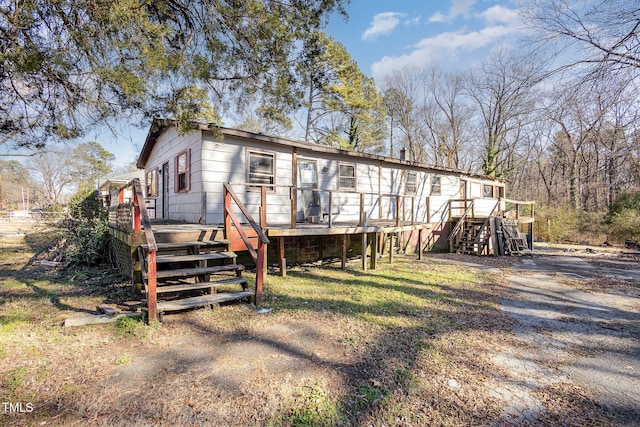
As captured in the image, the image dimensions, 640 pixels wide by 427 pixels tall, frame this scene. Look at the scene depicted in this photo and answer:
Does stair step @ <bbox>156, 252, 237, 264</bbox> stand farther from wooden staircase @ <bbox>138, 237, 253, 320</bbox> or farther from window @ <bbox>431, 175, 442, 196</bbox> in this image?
window @ <bbox>431, 175, 442, 196</bbox>

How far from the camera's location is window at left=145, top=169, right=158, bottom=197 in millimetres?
11008

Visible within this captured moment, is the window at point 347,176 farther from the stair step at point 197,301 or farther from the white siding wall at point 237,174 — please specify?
the stair step at point 197,301

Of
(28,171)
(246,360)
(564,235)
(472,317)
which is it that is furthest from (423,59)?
(28,171)

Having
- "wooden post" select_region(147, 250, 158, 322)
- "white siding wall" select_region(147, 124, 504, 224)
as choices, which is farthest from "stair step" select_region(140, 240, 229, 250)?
"white siding wall" select_region(147, 124, 504, 224)

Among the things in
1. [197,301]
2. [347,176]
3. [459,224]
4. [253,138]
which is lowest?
[197,301]

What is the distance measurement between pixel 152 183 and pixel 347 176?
736cm

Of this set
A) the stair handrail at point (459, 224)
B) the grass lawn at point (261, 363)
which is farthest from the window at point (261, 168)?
the stair handrail at point (459, 224)

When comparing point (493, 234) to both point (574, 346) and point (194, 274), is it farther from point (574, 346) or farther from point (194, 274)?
point (194, 274)

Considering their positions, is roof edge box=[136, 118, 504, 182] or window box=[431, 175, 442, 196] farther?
window box=[431, 175, 442, 196]

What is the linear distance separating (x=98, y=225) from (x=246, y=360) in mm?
7291

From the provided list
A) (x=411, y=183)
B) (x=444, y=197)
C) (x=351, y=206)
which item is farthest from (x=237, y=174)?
(x=444, y=197)

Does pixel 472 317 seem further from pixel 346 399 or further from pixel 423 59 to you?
pixel 423 59

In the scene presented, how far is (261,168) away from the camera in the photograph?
8102 mm

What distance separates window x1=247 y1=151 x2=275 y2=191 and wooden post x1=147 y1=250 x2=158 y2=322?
4145 millimetres
